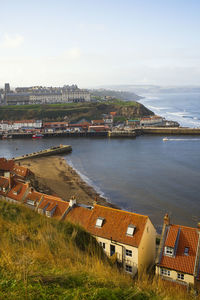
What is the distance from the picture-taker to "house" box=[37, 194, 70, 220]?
14.1m

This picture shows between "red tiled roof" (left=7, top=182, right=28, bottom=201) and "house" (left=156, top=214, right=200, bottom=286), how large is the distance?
10.2 m

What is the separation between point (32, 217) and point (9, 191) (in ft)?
41.4

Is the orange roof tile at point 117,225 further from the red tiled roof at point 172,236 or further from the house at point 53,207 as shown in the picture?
the house at point 53,207

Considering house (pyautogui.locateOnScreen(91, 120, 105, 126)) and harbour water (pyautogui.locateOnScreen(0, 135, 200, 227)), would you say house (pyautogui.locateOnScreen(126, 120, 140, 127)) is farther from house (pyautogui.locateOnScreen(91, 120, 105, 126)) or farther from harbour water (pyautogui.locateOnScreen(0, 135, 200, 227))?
harbour water (pyautogui.locateOnScreen(0, 135, 200, 227))

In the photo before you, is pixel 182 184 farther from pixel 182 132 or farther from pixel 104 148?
pixel 182 132

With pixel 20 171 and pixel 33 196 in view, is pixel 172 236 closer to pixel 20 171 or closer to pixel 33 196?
pixel 33 196

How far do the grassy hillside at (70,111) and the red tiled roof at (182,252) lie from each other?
71991mm

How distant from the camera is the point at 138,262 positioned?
10758 millimetres

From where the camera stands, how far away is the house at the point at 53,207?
46.4ft

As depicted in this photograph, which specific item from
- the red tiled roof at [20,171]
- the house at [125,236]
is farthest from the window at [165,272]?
the red tiled roof at [20,171]

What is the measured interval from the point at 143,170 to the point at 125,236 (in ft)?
78.7

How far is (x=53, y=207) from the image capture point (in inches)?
578

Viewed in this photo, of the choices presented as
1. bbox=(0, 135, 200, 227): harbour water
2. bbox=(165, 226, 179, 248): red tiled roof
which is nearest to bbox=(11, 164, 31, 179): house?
bbox=(0, 135, 200, 227): harbour water

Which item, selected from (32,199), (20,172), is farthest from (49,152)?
(32,199)
